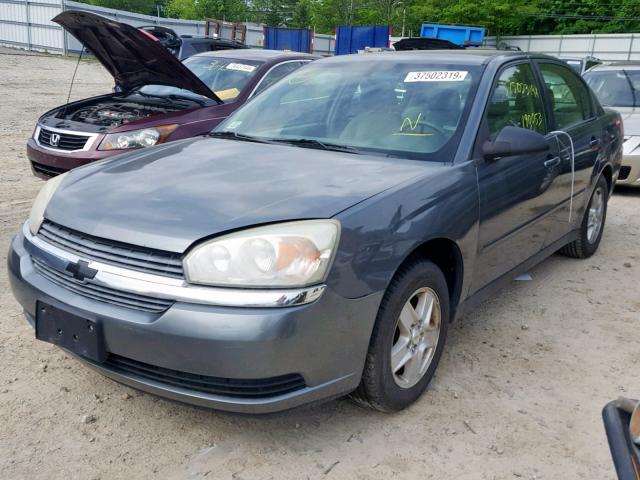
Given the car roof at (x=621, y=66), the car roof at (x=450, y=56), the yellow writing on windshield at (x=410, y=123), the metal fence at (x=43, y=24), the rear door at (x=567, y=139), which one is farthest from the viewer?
the metal fence at (x=43, y=24)

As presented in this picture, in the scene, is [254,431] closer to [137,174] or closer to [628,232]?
[137,174]

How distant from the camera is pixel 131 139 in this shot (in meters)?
5.35

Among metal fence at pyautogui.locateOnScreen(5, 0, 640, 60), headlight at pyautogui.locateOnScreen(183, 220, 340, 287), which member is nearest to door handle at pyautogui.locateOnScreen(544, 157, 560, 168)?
headlight at pyautogui.locateOnScreen(183, 220, 340, 287)

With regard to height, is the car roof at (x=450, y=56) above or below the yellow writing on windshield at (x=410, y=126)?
above

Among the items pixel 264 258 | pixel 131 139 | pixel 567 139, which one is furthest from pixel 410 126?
pixel 131 139

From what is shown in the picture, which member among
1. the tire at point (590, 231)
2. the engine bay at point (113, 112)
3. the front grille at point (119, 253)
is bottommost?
the tire at point (590, 231)

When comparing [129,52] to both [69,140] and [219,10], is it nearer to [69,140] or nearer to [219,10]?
[69,140]

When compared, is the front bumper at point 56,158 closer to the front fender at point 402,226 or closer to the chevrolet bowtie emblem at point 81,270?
the chevrolet bowtie emblem at point 81,270

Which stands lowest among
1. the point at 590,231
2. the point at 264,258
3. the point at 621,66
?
the point at 590,231

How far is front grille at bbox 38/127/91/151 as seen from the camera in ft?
17.8

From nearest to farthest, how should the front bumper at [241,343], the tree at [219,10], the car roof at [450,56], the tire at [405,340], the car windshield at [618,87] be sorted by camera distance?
the front bumper at [241,343] < the tire at [405,340] < the car roof at [450,56] < the car windshield at [618,87] < the tree at [219,10]

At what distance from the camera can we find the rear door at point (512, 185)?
3.13 m

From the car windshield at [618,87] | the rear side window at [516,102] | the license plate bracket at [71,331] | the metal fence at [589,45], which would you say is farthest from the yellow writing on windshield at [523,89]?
the metal fence at [589,45]

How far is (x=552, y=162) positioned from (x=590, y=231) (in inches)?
58.2
